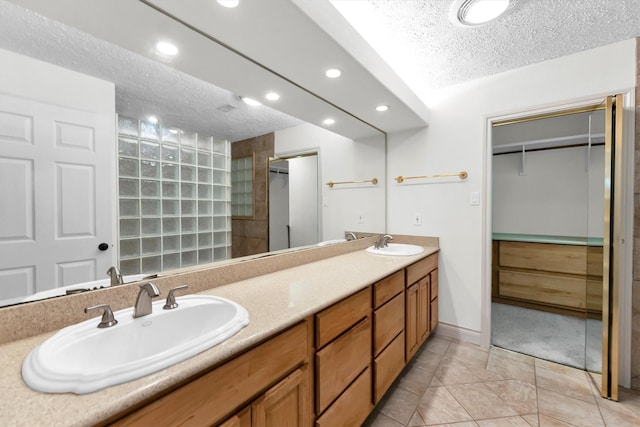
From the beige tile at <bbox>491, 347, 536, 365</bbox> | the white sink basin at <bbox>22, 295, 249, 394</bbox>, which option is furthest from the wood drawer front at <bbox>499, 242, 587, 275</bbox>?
the white sink basin at <bbox>22, 295, 249, 394</bbox>

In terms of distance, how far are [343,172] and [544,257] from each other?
2498 mm

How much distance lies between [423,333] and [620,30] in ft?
7.81

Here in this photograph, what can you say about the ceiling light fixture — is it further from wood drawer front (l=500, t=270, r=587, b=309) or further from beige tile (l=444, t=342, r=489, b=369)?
wood drawer front (l=500, t=270, r=587, b=309)

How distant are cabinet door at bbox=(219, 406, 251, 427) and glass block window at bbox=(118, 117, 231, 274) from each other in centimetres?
69

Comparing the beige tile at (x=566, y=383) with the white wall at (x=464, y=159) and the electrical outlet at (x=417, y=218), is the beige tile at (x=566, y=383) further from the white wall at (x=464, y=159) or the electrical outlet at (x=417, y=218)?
the electrical outlet at (x=417, y=218)

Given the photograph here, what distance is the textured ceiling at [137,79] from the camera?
2.88 feet

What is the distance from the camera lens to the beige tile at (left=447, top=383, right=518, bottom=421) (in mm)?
1596

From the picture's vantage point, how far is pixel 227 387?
30.2 inches

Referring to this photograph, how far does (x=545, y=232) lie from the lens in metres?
3.26

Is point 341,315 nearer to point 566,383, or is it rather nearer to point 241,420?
point 241,420

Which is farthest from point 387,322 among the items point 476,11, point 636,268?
point 476,11

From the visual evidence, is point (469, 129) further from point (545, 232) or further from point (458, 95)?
point (545, 232)

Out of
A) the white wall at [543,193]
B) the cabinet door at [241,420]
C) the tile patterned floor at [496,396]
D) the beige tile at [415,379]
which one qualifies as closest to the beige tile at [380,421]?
the tile patterned floor at [496,396]

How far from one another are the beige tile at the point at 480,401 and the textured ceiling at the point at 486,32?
2263 millimetres
